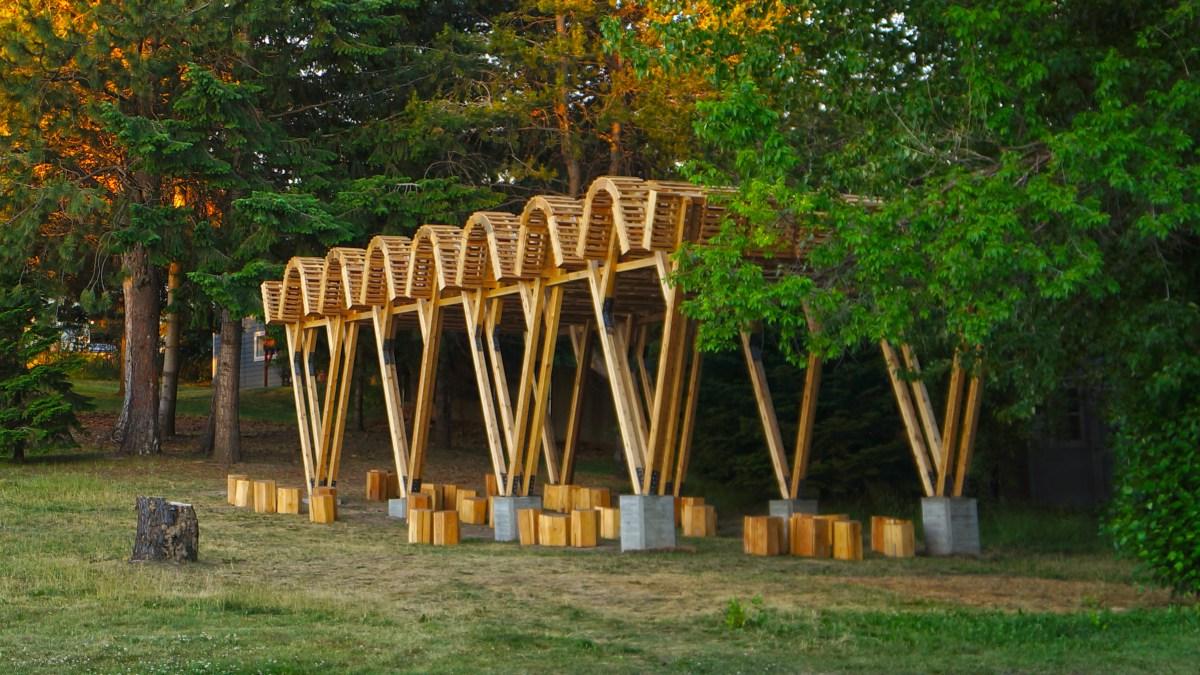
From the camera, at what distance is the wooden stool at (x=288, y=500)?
21.6m

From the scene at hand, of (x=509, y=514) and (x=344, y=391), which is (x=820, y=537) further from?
(x=344, y=391)

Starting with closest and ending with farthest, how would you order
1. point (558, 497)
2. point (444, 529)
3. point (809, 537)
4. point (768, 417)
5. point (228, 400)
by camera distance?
1. point (809, 537)
2. point (444, 529)
3. point (768, 417)
4. point (558, 497)
5. point (228, 400)

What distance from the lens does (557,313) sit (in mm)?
17344

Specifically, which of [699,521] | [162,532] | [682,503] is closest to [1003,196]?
[162,532]

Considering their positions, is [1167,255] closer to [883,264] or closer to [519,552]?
[883,264]

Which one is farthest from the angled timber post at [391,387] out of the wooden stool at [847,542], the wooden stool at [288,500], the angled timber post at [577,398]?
the wooden stool at [847,542]

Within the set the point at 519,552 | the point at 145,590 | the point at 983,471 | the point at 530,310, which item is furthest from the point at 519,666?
the point at 983,471

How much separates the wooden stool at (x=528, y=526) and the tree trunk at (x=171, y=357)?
1425 centimetres

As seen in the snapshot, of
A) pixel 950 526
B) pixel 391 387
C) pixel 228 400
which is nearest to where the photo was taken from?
pixel 950 526

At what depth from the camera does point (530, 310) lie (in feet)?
58.2

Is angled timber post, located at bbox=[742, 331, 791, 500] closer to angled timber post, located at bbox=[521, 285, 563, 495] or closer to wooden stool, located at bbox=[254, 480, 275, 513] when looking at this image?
angled timber post, located at bbox=[521, 285, 563, 495]

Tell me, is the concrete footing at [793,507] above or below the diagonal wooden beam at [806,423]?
below

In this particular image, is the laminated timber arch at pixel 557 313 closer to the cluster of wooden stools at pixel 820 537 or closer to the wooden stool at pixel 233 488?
the cluster of wooden stools at pixel 820 537

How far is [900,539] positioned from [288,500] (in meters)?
9.79
